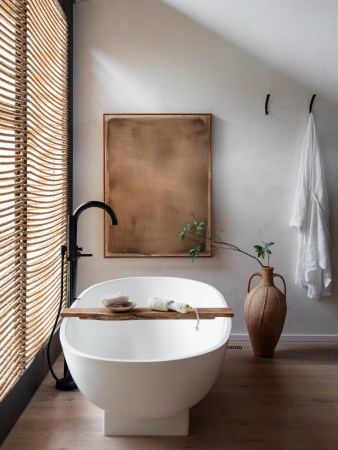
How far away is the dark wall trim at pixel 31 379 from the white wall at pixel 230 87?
0.28 feet

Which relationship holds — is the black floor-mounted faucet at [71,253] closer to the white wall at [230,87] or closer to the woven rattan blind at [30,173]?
the woven rattan blind at [30,173]

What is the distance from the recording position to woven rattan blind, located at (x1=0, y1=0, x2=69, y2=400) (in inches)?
93.7

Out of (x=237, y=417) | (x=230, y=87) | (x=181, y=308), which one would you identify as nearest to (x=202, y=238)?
(x=230, y=87)

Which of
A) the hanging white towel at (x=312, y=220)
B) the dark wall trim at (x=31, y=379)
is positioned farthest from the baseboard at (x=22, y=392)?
the hanging white towel at (x=312, y=220)

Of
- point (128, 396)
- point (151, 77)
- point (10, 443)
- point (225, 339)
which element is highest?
point (151, 77)

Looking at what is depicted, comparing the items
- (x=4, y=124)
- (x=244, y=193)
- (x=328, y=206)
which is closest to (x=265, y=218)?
(x=244, y=193)

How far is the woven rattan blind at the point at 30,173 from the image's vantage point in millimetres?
2381

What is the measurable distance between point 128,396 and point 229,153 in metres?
2.48

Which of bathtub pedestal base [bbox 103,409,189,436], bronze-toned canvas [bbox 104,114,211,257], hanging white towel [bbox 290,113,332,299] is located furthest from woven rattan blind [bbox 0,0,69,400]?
hanging white towel [bbox 290,113,332,299]

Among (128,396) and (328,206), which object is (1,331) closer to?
(128,396)

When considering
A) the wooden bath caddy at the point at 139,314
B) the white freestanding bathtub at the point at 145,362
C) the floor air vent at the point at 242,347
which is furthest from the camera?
the floor air vent at the point at 242,347

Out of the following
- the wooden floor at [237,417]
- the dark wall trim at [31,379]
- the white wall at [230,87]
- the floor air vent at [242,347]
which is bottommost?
the wooden floor at [237,417]

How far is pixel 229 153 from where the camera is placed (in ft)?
13.0

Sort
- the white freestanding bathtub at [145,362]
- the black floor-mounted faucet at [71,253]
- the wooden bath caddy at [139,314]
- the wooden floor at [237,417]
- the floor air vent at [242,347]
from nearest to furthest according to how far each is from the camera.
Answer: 1. the white freestanding bathtub at [145,362]
2. the wooden floor at [237,417]
3. the wooden bath caddy at [139,314]
4. the black floor-mounted faucet at [71,253]
5. the floor air vent at [242,347]
